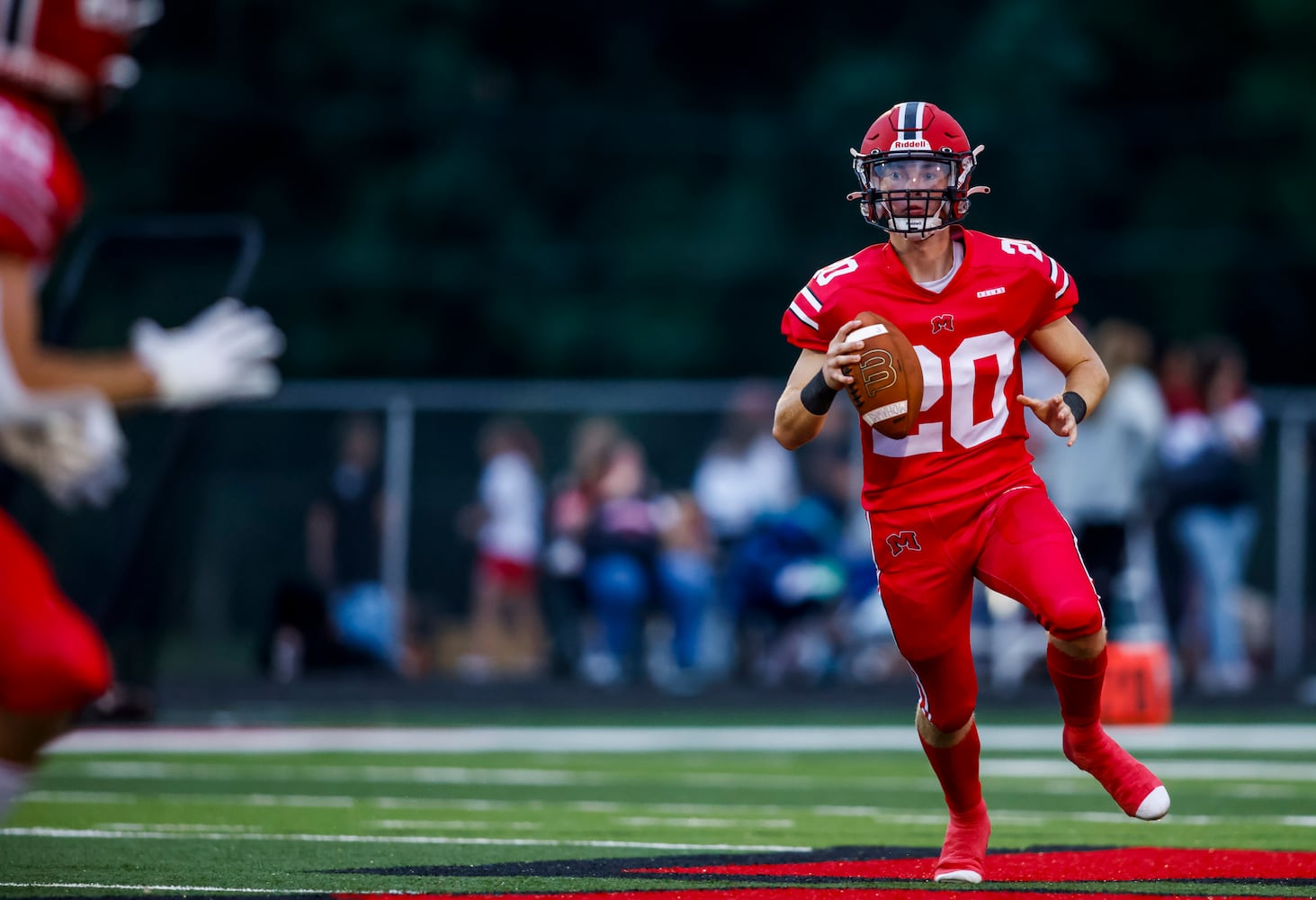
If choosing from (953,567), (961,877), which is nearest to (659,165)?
(953,567)

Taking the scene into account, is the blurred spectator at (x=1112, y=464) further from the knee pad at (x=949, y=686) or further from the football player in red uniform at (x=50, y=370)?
the football player in red uniform at (x=50, y=370)

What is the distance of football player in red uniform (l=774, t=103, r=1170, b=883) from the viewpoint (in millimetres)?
6086

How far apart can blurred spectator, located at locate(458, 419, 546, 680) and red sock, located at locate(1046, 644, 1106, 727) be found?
1045cm

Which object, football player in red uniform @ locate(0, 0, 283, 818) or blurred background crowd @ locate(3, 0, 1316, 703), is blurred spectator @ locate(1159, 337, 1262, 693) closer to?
blurred background crowd @ locate(3, 0, 1316, 703)

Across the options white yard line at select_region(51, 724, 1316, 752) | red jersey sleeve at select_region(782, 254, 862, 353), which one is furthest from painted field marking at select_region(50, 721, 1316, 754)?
red jersey sleeve at select_region(782, 254, 862, 353)

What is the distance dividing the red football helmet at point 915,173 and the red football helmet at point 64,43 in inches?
95.9

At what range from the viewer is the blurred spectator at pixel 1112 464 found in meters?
13.7

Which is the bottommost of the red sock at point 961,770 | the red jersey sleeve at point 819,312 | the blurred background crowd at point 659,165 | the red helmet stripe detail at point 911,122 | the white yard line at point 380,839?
the white yard line at point 380,839

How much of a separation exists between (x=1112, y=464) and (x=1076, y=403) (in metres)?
7.60

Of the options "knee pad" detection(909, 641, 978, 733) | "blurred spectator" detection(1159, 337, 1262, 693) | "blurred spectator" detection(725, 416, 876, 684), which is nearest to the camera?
"knee pad" detection(909, 641, 978, 733)

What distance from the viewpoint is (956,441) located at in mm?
6289

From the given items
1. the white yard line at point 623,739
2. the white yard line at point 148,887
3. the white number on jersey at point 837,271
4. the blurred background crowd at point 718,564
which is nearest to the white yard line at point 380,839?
the white yard line at point 148,887

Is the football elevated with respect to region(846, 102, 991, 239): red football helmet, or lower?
lower

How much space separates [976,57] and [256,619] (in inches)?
498
